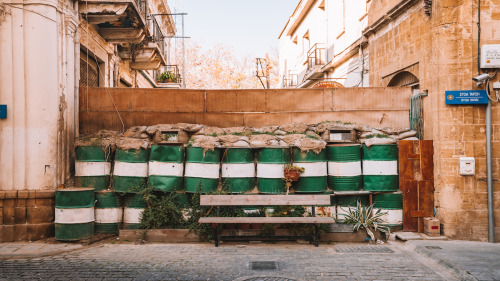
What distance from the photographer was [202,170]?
25.3ft

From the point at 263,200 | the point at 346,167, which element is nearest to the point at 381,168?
the point at 346,167

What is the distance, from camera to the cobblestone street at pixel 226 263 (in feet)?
18.2

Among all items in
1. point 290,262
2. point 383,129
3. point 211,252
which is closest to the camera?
point 290,262

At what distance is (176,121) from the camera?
948 centimetres

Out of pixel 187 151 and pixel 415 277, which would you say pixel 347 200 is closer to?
pixel 415 277

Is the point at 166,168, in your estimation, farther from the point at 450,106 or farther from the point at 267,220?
the point at 450,106

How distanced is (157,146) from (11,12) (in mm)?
3947

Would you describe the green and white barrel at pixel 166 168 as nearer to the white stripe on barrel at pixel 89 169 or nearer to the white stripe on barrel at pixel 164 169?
the white stripe on barrel at pixel 164 169

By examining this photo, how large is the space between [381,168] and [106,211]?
5820mm

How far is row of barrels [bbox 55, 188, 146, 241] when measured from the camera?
7223mm

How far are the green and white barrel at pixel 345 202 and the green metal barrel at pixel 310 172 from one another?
0.49 metres

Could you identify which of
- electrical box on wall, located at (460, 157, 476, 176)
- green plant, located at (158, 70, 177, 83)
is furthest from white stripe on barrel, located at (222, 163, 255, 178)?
green plant, located at (158, 70, 177, 83)

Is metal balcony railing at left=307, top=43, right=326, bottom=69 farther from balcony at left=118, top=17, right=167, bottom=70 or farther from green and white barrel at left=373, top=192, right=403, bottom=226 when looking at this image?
green and white barrel at left=373, top=192, right=403, bottom=226

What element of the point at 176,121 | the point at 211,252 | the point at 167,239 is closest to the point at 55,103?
the point at 176,121
